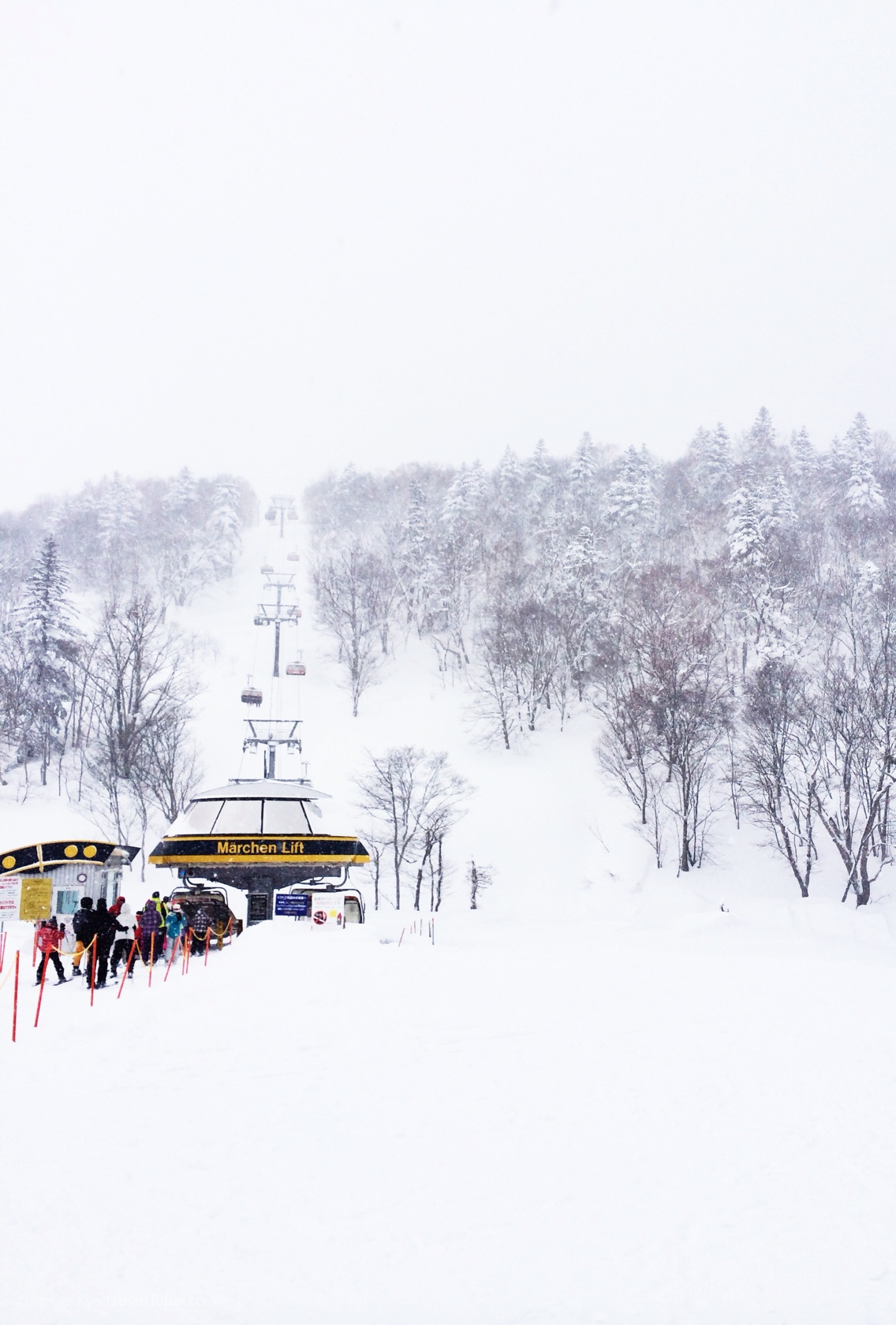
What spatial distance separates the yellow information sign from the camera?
22312 mm

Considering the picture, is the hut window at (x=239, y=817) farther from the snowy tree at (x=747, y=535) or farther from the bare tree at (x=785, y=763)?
the snowy tree at (x=747, y=535)

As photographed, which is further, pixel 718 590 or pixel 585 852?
pixel 718 590

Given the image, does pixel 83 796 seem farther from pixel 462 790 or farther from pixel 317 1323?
pixel 317 1323

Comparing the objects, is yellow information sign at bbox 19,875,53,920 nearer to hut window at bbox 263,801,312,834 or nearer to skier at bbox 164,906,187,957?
skier at bbox 164,906,187,957

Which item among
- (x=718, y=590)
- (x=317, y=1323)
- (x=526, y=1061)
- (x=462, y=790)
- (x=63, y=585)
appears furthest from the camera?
(x=718, y=590)

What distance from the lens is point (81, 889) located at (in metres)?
22.8

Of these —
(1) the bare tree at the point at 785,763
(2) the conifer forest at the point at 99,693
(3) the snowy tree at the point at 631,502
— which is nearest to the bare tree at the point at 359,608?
(2) the conifer forest at the point at 99,693

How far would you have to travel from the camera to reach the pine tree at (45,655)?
4388 centimetres

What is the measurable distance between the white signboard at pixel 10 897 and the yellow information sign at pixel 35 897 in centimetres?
17

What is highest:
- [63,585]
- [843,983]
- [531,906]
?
[63,585]

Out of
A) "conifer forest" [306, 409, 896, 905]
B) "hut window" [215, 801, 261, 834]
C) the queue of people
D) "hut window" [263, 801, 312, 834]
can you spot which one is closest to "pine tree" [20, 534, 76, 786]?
"conifer forest" [306, 409, 896, 905]

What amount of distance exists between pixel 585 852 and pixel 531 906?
4.85m

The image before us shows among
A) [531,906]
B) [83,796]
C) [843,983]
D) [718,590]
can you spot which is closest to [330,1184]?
[843,983]

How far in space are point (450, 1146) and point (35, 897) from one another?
62.1 ft
